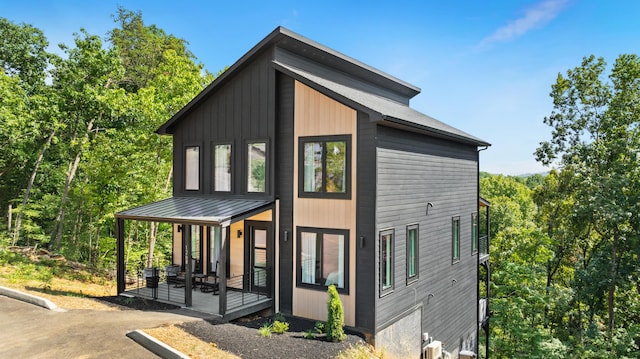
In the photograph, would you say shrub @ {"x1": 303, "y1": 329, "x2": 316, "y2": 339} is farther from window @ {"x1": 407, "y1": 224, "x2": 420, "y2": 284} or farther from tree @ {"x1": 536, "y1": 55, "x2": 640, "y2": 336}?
tree @ {"x1": 536, "y1": 55, "x2": 640, "y2": 336}

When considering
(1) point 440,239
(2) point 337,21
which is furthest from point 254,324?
(2) point 337,21

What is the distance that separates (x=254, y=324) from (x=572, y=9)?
2809cm

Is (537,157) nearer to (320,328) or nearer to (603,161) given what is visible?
(603,161)

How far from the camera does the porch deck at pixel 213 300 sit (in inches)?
424

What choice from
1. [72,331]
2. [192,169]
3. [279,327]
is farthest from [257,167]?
[72,331]

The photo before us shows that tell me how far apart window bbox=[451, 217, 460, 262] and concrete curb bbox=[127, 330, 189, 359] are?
10230mm

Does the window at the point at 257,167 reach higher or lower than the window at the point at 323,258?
higher

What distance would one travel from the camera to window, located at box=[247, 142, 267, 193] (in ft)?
39.3

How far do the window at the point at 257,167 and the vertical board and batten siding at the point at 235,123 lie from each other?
16 cm

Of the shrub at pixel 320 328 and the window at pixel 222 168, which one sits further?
the window at pixel 222 168

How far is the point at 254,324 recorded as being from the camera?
10.5m

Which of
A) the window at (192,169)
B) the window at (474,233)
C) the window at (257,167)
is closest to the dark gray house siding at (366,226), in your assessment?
the window at (257,167)

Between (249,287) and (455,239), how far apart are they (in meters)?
7.69

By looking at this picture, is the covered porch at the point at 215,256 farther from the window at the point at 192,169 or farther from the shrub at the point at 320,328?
the shrub at the point at 320,328
